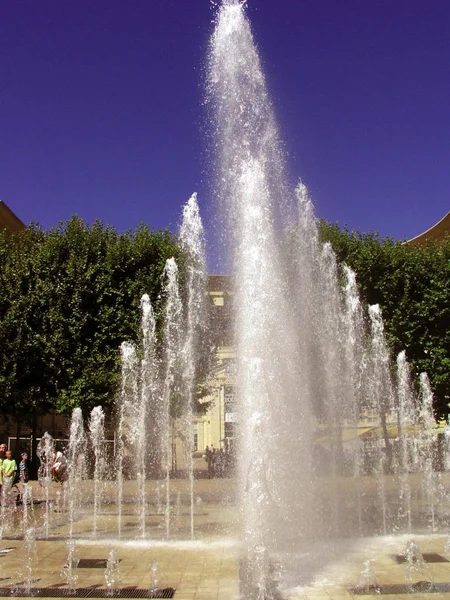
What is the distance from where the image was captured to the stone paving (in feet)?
21.4

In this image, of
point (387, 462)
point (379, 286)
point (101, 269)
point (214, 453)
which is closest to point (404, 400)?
point (379, 286)

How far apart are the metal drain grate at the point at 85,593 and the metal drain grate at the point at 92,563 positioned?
124 centimetres

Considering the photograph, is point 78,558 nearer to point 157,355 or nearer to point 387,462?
point 157,355

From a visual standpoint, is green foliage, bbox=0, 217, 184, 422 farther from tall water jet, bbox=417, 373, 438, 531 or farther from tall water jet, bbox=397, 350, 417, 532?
tall water jet, bbox=417, 373, 438, 531

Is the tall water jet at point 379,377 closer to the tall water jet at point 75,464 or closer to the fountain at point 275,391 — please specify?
the fountain at point 275,391

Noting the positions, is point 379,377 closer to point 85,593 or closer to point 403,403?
point 403,403

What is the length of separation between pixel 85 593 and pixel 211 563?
201 centimetres

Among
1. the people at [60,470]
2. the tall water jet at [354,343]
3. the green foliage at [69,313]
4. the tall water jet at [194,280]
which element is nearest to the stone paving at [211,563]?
the people at [60,470]

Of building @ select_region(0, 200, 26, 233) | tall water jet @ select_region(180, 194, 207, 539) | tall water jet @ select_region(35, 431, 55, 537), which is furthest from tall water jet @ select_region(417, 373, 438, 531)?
building @ select_region(0, 200, 26, 233)

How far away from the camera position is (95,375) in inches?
750

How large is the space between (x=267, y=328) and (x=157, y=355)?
11429 millimetres

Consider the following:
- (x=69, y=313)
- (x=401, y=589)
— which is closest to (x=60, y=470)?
(x=69, y=313)

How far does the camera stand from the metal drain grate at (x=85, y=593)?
21.2ft

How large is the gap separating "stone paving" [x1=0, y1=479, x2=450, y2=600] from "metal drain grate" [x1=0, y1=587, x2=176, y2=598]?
5 cm
